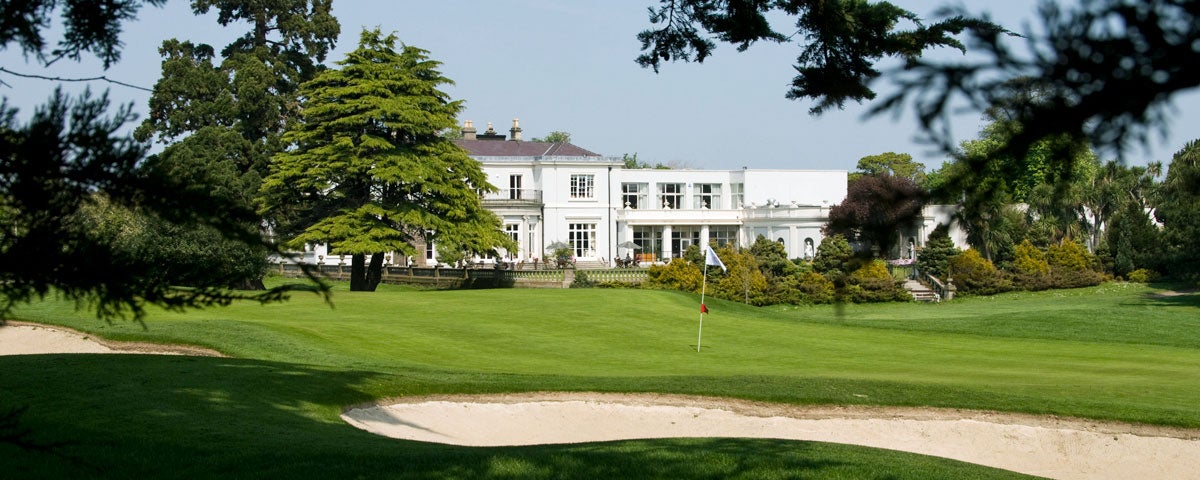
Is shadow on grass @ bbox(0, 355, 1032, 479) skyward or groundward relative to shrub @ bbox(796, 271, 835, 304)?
groundward

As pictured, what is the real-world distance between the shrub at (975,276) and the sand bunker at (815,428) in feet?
123

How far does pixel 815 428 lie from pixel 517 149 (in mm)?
56117

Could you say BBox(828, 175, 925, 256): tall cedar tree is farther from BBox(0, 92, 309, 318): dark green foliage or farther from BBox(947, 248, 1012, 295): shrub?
BBox(947, 248, 1012, 295): shrub

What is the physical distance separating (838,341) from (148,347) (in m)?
15.2

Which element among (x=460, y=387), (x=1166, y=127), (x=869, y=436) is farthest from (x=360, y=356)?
(x=1166, y=127)

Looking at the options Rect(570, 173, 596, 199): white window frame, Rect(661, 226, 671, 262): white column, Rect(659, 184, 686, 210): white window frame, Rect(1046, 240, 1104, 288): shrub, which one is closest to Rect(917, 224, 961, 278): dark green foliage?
Rect(1046, 240, 1104, 288): shrub

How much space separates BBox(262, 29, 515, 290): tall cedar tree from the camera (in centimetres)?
4022

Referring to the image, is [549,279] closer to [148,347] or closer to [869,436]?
[148,347]

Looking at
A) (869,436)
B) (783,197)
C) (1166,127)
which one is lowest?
(869,436)

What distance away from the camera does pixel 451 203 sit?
4188cm

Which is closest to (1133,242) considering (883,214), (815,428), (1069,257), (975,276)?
(1069,257)

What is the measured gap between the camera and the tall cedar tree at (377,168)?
40.2 m

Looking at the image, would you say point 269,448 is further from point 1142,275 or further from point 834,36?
point 1142,275

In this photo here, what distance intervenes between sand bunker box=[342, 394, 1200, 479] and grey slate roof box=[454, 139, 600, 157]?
52.1 m
